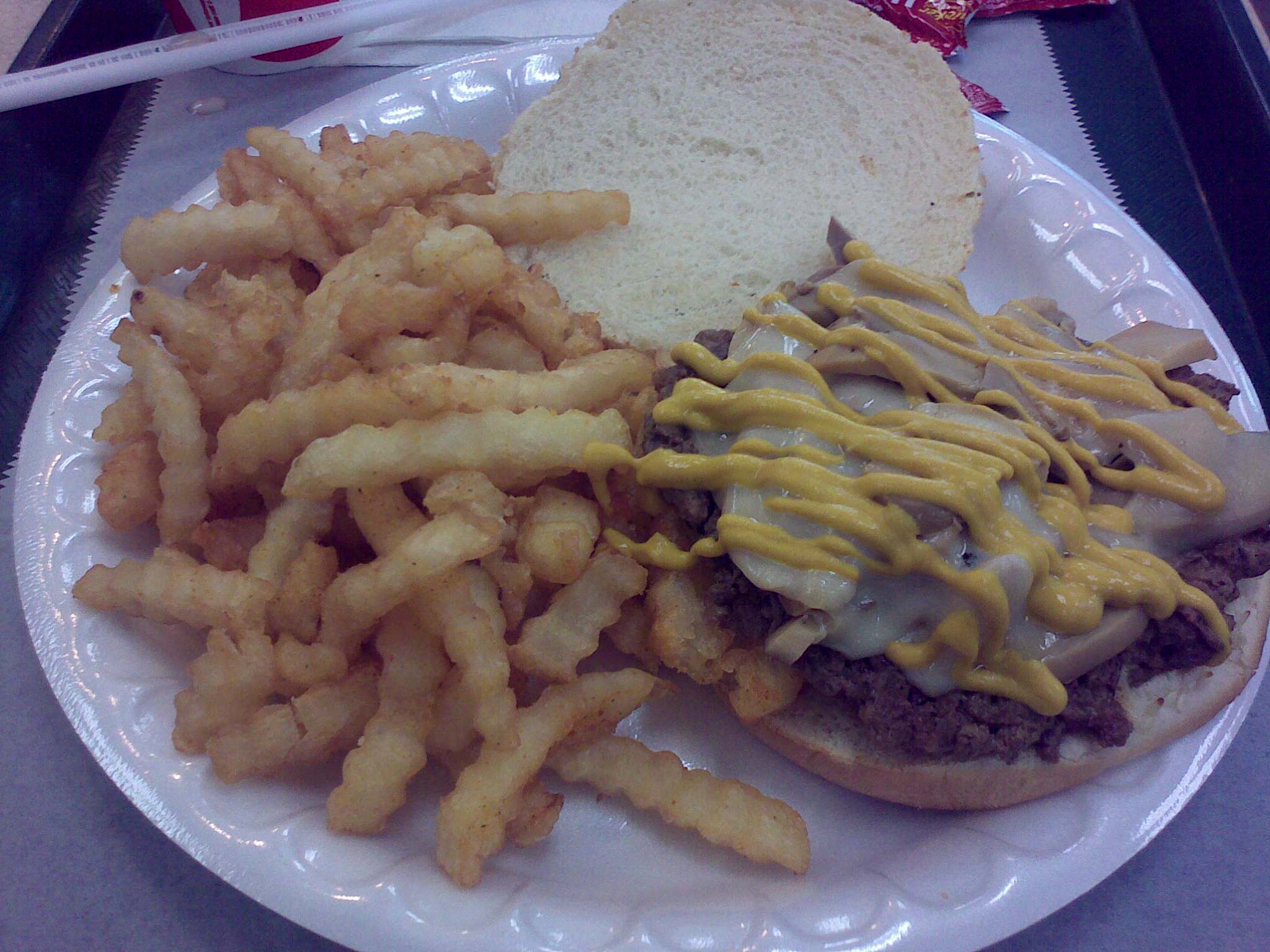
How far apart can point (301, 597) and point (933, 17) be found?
133 inches

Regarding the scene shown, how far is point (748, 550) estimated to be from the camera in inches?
55.5

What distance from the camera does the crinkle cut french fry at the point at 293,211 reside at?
5.74 feet

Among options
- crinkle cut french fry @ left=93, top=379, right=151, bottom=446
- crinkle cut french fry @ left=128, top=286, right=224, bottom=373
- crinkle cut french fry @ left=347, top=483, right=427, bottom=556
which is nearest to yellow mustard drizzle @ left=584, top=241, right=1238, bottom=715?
crinkle cut french fry @ left=347, top=483, right=427, bottom=556

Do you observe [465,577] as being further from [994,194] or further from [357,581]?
[994,194]

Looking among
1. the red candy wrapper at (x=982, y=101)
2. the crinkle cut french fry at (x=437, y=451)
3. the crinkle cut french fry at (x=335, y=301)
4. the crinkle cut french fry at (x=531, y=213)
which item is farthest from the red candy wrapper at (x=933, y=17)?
the crinkle cut french fry at (x=437, y=451)

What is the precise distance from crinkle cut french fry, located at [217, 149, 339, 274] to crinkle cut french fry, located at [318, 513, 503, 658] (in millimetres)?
759

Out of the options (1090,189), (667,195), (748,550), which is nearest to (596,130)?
(667,195)

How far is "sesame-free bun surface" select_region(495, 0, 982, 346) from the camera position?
2047mm

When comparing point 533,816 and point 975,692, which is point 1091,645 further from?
point 533,816

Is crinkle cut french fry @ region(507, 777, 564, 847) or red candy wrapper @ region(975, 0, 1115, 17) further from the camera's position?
red candy wrapper @ region(975, 0, 1115, 17)

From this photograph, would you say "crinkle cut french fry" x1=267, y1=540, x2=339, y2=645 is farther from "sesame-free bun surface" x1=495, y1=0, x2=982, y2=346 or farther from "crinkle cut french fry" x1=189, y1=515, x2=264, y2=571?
"sesame-free bun surface" x1=495, y1=0, x2=982, y2=346

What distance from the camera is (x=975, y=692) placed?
4.60ft

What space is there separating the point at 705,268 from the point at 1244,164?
2.16 meters

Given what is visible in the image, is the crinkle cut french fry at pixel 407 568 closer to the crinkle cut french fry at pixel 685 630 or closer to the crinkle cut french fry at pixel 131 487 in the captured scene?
the crinkle cut french fry at pixel 685 630
